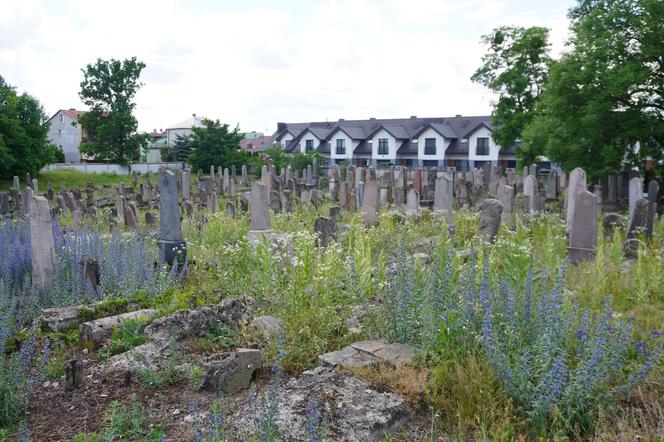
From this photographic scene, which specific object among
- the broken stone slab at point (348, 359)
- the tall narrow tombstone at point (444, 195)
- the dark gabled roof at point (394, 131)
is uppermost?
the dark gabled roof at point (394, 131)

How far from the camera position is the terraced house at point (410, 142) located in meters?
53.1

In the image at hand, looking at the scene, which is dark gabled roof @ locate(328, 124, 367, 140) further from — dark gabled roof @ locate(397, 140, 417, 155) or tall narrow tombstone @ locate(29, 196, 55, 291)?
tall narrow tombstone @ locate(29, 196, 55, 291)

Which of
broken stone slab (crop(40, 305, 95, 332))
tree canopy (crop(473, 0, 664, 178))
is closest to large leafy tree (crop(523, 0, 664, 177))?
tree canopy (crop(473, 0, 664, 178))

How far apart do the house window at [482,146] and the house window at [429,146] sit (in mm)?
4864

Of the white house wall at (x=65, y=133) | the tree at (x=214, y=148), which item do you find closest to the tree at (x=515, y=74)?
the tree at (x=214, y=148)

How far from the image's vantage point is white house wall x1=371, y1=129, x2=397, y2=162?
2274 inches

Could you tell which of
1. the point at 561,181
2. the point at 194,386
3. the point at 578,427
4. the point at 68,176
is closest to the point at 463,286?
the point at 578,427

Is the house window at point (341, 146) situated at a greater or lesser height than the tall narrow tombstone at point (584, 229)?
greater

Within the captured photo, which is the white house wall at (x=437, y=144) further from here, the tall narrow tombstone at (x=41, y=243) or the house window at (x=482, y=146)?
the tall narrow tombstone at (x=41, y=243)

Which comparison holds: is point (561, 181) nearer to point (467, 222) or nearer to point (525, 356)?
point (467, 222)

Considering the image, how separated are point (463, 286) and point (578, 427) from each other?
6.60 feet

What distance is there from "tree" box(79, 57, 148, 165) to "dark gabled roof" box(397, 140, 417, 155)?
27.0m

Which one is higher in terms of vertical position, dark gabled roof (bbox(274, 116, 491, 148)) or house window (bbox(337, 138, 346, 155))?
dark gabled roof (bbox(274, 116, 491, 148))

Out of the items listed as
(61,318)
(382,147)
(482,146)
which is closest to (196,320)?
(61,318)
